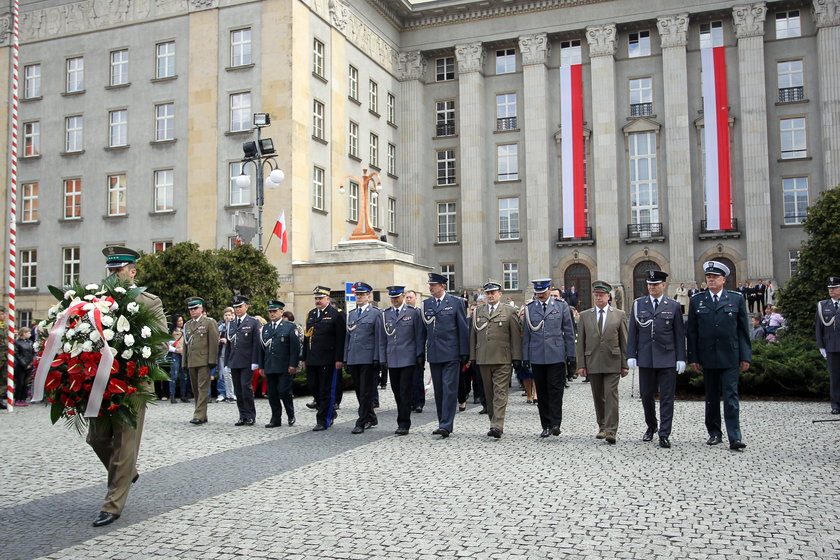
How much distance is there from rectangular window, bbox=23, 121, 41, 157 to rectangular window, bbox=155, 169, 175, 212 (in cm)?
753

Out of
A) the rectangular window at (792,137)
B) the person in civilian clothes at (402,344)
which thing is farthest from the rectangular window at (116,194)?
the rectangular window at (792,137)

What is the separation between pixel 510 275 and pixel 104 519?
133ft

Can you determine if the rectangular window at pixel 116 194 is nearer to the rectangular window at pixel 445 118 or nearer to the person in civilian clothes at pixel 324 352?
the rectangular window at pixel 445 118

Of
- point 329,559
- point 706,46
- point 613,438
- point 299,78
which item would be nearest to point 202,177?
point 299,78

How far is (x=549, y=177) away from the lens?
45.3 m

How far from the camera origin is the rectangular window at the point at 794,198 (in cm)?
4181

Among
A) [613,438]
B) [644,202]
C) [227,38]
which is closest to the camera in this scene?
[613,438]

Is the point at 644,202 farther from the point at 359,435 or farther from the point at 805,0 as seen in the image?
the point at 359,435

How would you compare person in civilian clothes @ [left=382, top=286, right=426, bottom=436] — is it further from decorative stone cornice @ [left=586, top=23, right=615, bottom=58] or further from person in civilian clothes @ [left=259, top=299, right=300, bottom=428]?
decorative stone cornice @ [left=586, top=23, right=615, bottom=58]

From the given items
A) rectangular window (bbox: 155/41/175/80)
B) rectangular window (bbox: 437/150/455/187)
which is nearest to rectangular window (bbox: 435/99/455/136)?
rectangular window (bbox: 437/150/455/187)

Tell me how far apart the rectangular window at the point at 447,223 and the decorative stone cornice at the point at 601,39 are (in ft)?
38.1

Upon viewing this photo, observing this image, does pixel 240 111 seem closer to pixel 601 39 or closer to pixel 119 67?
pixel 119 67

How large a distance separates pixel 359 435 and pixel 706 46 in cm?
3807

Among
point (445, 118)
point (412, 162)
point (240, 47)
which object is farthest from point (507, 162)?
point (240, 47)
